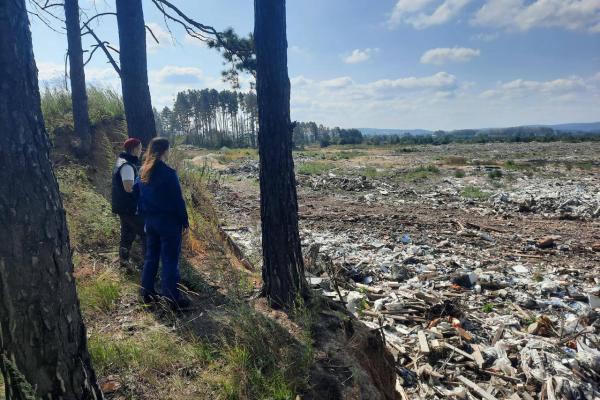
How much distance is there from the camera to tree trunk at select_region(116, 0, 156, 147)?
5.49 m

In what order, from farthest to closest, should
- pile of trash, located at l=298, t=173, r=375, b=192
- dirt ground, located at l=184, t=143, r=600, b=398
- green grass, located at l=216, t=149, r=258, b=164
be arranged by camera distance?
green grass, located at l=216, t=149, r=258, b=164
pile of trash, located at l=298, t=173, r=375, b=192
dirt ground, located at l=184, t=143, r=600, b=398

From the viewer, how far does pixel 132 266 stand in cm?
476

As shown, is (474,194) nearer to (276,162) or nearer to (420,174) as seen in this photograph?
(420,174)

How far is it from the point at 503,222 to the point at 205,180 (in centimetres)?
788

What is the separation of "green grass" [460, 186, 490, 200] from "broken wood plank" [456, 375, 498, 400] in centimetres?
1094

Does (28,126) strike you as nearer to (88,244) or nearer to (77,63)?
(88,244)

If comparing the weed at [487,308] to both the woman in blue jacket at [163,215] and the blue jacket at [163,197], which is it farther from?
the blue jacket at [163,197]

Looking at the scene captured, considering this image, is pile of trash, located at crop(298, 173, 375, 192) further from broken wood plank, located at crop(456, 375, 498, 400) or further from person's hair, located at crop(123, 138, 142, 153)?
person's hair, located at crop(123, 138, 142, 153)

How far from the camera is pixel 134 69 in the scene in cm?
559

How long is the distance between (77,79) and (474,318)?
→ 29.8 feet

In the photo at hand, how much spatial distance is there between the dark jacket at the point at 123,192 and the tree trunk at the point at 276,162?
1704mm

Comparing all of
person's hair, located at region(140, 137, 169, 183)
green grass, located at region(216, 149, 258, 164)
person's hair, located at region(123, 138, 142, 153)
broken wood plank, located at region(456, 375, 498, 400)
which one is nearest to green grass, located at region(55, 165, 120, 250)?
person's hair, located at region(123, 138, 142, 153)

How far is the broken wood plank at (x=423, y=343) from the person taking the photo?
4.44 m

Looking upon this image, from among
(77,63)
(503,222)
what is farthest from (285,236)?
(503,222)
